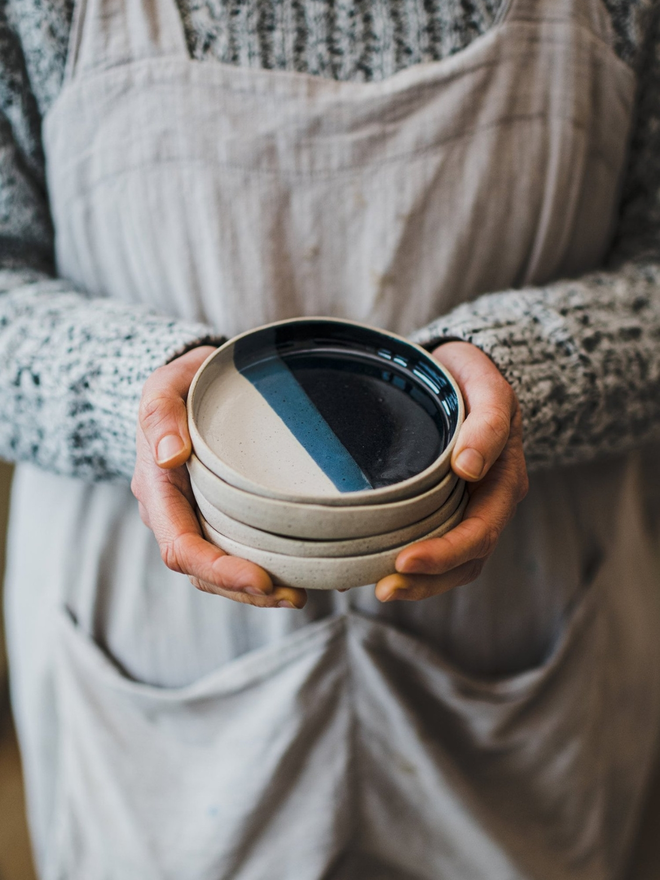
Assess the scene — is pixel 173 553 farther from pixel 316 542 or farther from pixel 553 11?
pixel 553 11

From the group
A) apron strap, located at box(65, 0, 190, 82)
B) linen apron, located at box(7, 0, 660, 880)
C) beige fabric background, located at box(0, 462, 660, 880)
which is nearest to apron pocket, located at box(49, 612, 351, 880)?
linen apron, located at box(7, 0, 660, 880)

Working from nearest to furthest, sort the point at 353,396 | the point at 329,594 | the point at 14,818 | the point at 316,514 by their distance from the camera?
the point at 316,514, the point at 353,396, the point at 329,594, the point at 14,818

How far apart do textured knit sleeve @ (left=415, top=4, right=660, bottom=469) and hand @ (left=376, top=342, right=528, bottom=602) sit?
4 centimetres

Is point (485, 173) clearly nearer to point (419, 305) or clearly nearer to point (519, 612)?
point (419, 305)

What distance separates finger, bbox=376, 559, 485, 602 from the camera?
0.33 meters

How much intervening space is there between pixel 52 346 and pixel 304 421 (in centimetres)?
25

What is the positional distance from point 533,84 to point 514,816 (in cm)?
67

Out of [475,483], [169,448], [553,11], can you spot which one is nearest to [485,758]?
[475,483]

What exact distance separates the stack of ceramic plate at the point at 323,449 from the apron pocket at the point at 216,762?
222mm

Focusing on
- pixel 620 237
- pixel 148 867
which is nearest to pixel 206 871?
pixel 148 867

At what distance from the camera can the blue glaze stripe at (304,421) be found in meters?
0.35

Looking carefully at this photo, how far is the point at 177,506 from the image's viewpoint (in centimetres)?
36

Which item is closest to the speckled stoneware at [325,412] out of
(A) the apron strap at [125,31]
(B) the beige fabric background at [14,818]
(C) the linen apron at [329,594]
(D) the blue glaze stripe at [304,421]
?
(D) the blue glaze stripe at [304,421]

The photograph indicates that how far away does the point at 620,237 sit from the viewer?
0.65 metres
